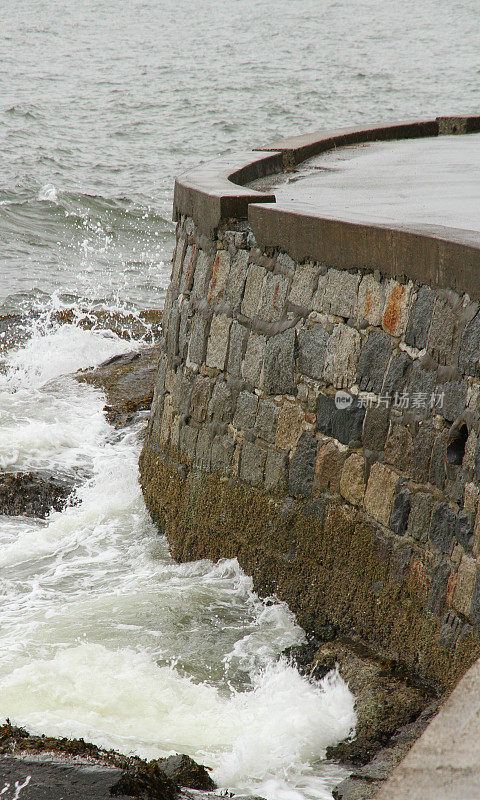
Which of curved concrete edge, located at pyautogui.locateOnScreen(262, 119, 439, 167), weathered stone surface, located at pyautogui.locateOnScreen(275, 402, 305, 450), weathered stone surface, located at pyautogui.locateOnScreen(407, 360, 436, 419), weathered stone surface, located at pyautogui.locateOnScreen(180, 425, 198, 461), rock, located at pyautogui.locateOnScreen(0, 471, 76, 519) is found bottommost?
rock, located at pyautogui.locateOnScreen(0, 471, 76, 519)

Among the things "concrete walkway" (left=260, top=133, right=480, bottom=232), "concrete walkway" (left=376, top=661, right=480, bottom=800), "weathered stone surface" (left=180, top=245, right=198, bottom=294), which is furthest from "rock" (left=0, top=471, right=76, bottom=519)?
"concrete walkway" (left=376, top=661, right=480, bottom=800)

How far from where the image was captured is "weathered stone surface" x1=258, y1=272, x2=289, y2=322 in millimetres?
4373

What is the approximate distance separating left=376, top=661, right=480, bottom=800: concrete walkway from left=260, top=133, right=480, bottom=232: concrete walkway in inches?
110

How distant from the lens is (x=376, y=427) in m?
3.85

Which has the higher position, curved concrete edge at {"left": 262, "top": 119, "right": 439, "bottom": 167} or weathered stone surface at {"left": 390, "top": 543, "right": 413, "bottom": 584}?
curved concrete edge at {"left": 262, "top": 119, "right": 439, "bottom": 167}

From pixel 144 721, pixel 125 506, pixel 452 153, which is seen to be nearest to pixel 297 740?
pixel 144 721

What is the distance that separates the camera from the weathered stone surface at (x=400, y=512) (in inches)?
145

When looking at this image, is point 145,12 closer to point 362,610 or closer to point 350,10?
point 350,10

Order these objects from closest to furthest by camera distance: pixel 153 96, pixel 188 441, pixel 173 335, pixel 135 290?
pixel 188 441 → pixel 173 335 → pixel 135 290 → pixel 153 96

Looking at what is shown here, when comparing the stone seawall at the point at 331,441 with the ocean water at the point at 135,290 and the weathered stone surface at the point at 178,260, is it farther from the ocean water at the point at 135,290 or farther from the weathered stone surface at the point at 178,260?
the ocean water at the point at 135,290

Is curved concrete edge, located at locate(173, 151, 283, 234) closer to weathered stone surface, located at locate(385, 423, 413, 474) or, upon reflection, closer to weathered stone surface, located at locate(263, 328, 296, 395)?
weathered stone surface, located at locate(263, 328, 296, 395)

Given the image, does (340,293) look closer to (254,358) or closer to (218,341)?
(254,358)

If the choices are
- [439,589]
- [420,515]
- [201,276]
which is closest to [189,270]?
[201,276]

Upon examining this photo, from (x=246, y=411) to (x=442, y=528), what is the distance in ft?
5.06
